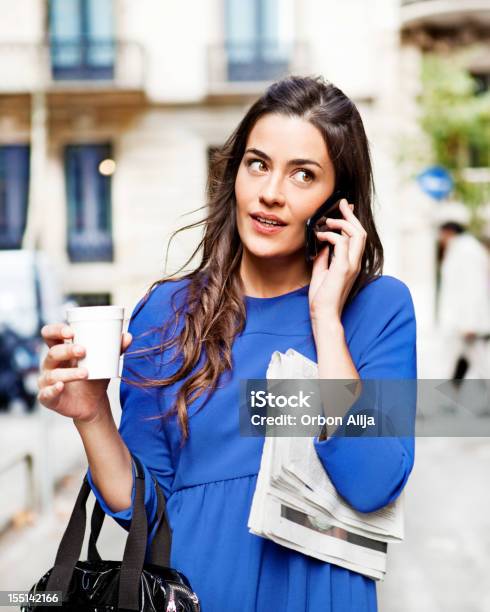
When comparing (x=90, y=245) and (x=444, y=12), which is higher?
(x=444, y=12)

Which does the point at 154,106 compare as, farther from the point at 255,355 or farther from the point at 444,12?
the point at 255,355

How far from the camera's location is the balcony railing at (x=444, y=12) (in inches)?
551

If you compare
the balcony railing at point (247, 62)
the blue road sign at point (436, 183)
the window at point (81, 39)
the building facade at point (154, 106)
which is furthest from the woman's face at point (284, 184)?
the window at point (81, 39)

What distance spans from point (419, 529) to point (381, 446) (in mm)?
3218

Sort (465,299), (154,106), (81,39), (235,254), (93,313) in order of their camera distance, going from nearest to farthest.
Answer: (93,313) < (235,254) < (465,299) < (81,39) < (154,106)

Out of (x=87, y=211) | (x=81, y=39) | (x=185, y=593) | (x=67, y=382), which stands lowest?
(x=185, y=593)

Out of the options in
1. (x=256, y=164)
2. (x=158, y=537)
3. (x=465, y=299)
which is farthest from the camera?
(x=465, y=299)

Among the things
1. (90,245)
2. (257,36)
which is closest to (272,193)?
(90,245)

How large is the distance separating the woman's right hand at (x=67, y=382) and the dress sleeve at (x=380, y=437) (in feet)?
0.99

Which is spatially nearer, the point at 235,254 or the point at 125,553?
the point at 125,553

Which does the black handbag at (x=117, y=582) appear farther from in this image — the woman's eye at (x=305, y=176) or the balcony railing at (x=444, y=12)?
the balcony railing at (x=444, y=12)

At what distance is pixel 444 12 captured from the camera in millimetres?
14016

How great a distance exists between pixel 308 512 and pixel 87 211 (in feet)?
43.4

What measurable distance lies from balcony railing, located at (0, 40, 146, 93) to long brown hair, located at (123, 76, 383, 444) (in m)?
13.2
